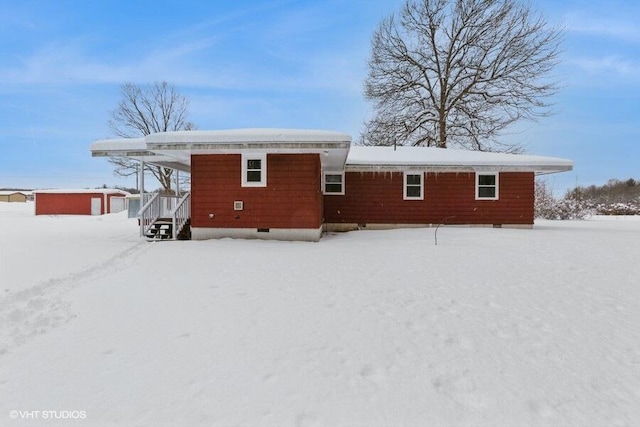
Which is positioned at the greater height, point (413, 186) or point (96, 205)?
point (413, 186)

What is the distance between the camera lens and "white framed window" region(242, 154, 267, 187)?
9875mm

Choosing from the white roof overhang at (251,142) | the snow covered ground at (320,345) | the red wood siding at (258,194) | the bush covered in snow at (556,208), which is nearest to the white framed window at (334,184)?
the red wood siding at (258,194)

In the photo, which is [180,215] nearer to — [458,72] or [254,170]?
[254,170]

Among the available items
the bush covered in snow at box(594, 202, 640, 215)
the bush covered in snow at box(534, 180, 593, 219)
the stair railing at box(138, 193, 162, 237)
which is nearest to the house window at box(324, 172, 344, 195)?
the stair railing at box(138, 193, 162, 237)

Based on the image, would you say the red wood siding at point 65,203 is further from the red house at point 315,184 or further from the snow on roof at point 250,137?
the snow on roof at point 250,137

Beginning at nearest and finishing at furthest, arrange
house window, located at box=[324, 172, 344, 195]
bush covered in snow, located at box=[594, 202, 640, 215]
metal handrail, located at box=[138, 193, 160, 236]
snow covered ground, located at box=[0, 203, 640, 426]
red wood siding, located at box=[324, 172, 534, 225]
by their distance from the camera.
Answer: snow covered ground, located at box=[0, 203, 640, 426], metal handrail, located at box=[138, 193, 160, 236], red wood siding, located at box=[324, 172, 534, 225], house window, located at box=[324, 172, 344, 195], bush covered in snow, located at box=[594, 202, 640, 215]

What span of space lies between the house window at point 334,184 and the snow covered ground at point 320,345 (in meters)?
7.10

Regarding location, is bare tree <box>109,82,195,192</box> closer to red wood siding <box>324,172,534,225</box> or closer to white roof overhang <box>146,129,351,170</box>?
red wood siding <box>324,172,534,225</box>

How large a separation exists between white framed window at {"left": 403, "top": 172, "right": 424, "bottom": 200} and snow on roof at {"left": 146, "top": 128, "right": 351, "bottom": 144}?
16.5 ft

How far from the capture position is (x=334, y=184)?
522 inches

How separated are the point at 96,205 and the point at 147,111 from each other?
966 cm

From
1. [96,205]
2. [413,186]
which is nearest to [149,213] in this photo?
[413,186]

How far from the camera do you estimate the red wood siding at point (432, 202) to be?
42.2 ft

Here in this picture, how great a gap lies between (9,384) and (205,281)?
2838 mm
